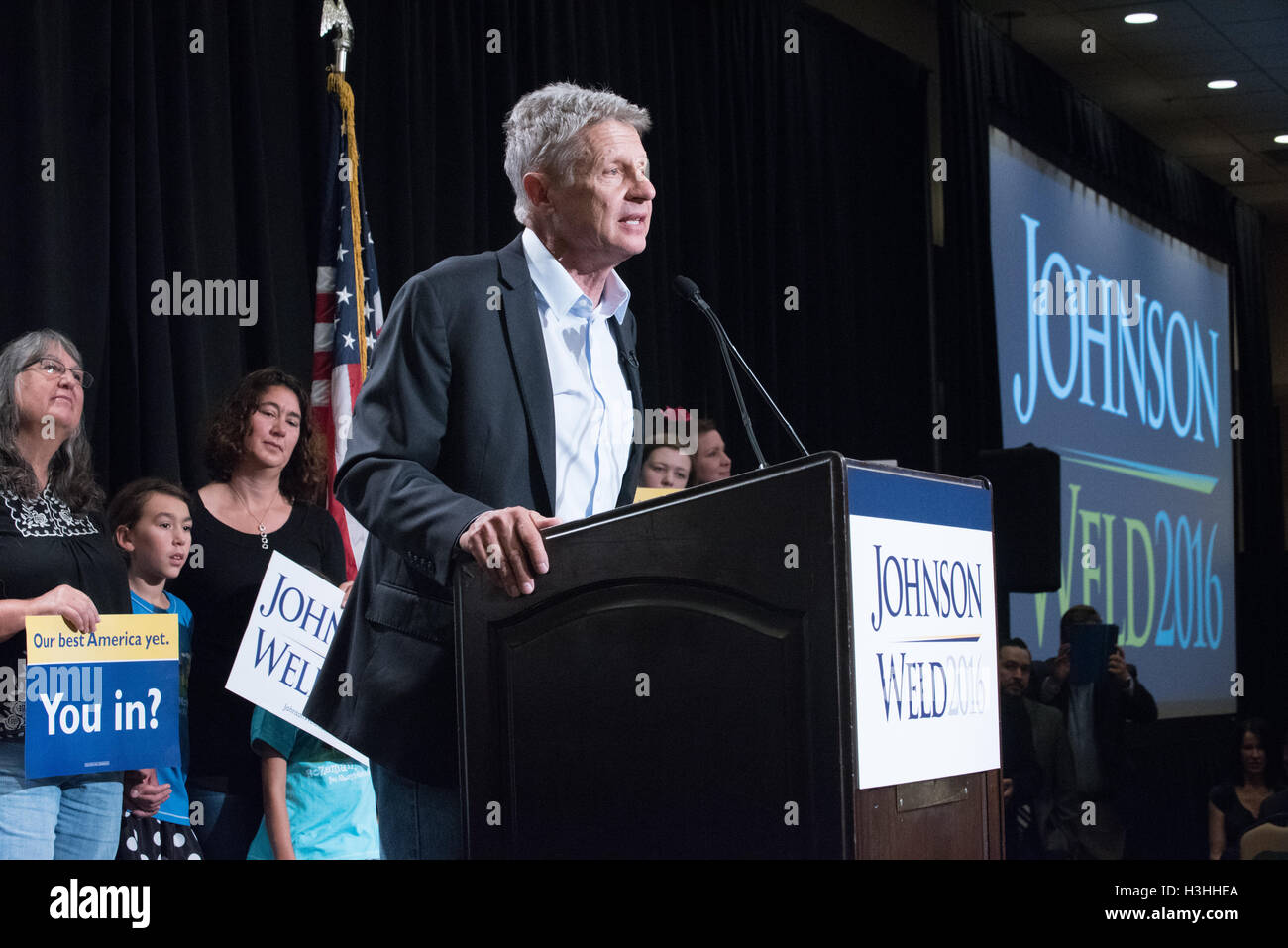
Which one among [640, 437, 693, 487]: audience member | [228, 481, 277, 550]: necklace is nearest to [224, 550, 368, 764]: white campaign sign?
[228, 481, 277, 550]: necklace

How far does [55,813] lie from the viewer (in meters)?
2.81

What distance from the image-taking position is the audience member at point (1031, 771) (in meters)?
5.17

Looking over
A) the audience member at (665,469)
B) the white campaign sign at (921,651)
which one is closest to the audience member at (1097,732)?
the audience member at (665,469)

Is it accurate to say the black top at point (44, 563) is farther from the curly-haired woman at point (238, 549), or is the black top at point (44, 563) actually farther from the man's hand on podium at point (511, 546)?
the man's hand on podium at point (511, 546)

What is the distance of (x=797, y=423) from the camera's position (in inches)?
246

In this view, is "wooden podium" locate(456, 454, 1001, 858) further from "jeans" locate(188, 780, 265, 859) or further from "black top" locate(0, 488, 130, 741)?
"jeans" locate(188, 780, 265, 859)

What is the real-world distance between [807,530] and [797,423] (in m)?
4.96

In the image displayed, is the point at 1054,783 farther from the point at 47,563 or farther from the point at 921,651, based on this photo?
the point at 921,651

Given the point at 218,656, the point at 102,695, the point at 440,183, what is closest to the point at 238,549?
the point at 218,656

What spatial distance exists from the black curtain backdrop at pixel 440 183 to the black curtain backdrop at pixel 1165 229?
465mm

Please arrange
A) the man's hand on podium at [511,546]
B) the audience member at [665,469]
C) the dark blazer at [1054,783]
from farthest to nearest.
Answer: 1. the dark blazer at [1054,783]
2. the audience member at [665,469]
3. the man's hand on podium at [511,546]

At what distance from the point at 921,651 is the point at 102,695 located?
6.14ft

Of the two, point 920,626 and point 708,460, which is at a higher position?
point 708,460
